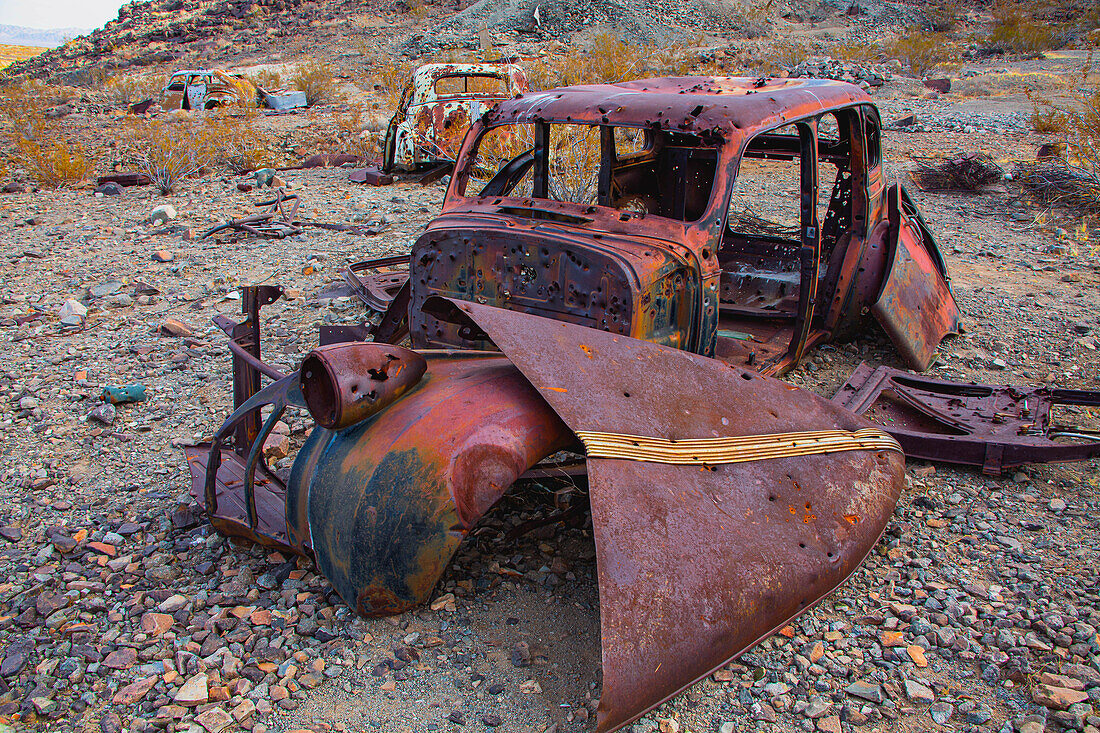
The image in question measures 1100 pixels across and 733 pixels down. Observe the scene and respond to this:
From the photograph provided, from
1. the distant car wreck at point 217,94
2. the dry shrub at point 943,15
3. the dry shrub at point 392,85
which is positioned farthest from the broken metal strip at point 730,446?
the dry shrub at point 943,15

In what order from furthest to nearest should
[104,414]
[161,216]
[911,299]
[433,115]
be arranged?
[433,115], [161,216], [911,299], [104,414]

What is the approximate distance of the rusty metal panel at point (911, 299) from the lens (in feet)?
13.7

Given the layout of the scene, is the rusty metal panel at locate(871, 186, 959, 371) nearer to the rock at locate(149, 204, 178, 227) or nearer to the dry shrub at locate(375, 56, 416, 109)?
the rock at locate(149, 204, 178, 227)

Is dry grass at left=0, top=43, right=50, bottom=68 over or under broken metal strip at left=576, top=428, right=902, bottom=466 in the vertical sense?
over

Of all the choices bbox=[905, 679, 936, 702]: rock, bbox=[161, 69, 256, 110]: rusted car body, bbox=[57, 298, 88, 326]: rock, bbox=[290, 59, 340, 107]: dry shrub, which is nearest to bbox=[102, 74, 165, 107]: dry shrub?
bbox=[161, 69, 256, 110]: rusted car body

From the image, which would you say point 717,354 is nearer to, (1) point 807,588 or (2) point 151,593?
(1) point 807,588

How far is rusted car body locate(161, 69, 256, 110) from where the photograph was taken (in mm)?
14000

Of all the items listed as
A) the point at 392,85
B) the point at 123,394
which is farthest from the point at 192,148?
the point at 123,394

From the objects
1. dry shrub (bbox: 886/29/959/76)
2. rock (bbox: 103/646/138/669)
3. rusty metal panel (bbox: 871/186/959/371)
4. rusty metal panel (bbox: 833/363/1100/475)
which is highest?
dry shrub (bbox: 886/29/959/76)

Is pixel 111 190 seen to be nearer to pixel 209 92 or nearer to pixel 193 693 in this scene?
pixel 209 92

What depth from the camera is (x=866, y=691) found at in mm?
2164

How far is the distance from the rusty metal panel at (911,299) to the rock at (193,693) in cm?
373

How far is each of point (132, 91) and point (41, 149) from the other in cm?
938

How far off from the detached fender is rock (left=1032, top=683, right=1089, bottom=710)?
1.57 meters
